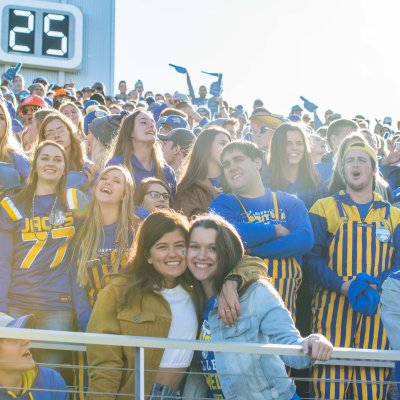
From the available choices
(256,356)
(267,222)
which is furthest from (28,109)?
(256,356)

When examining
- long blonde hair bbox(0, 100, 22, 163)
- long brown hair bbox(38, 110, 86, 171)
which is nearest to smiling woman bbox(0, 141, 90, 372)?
long blonde hair bbox(0, 100, 22, 163)

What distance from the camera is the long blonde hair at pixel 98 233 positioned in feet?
16.2

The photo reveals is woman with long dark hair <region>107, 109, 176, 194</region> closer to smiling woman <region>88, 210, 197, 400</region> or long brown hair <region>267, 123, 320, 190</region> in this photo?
long brown hair <region>267, 123, 320, 190</region>

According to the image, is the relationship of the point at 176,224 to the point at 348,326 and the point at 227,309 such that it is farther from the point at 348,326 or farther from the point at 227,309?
the point at 348,326

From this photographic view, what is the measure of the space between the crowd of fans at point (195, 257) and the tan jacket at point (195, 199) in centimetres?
1

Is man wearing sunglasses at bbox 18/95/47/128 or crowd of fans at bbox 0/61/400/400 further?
man wearing sunglasses at bbox 18/95/47/128

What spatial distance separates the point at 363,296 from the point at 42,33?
23.2m

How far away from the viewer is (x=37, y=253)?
5020mm

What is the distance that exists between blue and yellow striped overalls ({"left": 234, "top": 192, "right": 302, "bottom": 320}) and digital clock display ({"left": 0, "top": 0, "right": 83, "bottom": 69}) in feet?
72.4

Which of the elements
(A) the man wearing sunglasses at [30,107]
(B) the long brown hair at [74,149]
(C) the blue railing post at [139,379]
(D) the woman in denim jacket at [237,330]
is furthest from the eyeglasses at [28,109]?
(C) the blue railing post at [139,379]

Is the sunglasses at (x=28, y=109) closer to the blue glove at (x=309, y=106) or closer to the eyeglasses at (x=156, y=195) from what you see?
the eyeglasses at (x=156, y=195)

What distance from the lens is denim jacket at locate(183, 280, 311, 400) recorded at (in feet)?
13.0

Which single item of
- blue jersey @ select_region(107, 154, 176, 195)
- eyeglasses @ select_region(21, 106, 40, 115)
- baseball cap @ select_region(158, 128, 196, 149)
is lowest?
blue jersey @ select_region(107, 154, 176, 195)

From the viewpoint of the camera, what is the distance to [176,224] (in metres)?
4.37
